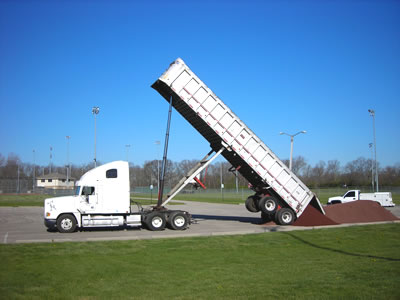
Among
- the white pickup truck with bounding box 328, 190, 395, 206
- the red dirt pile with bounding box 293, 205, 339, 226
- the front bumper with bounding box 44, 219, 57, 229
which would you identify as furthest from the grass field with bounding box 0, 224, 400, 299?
the white pickup truck with bounding box 328, 190, 395, 206

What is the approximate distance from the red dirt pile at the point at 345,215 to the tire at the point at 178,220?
19.5 ft

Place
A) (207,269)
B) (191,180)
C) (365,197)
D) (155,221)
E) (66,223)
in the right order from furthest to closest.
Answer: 1. (365,197)
2. (191,180)
3. (155,221)
4. (66,223)
5. (207,269)

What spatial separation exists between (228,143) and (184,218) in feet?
14.2

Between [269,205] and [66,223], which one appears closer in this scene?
[66,223]

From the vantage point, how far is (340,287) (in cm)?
776

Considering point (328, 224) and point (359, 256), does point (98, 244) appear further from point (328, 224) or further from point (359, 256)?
point (328, 224)

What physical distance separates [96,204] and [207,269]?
30.6 ft

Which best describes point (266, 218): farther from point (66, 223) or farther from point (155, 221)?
point (66, 223)

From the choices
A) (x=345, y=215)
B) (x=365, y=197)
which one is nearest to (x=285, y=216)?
(x=345, y=215)

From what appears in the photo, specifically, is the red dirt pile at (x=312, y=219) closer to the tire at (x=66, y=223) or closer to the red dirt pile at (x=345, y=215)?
the red dirt pile at (x=345, y=215)

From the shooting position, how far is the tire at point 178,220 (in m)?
18.6

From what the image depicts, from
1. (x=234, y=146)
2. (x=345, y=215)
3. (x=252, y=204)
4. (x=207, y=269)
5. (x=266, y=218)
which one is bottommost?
(x=207, y=269)

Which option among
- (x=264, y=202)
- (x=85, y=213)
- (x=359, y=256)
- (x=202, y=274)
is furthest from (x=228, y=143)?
(x=202, y=274)

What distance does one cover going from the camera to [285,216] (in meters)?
20.0
